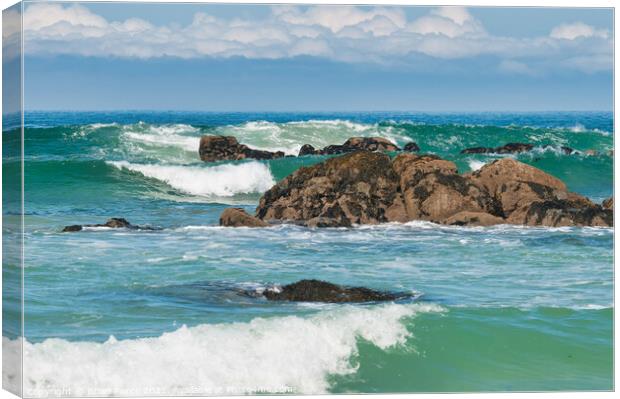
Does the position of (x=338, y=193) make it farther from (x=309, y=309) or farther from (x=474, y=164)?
(x=474, y=164)

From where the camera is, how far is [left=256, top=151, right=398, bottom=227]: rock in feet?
47.6

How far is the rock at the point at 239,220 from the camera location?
1371cm

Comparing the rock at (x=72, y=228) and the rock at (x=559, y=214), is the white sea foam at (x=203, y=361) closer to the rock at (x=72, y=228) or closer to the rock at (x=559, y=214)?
the rock at (x=72, y=228)

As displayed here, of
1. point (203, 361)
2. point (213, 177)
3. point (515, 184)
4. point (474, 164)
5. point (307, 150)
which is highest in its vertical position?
point (515, 184)

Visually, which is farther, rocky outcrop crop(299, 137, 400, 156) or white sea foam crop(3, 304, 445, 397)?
rocky outcrop crop(299, 137, 400, 156)

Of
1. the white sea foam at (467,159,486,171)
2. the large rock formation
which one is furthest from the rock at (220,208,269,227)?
the white sea foam at (467,159,486,171)

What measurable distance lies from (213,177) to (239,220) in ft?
19.5

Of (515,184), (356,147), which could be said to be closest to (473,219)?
(515,184)

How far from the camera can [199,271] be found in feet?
34.5

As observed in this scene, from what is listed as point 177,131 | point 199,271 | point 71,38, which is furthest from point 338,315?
point 177,131

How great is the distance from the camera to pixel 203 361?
8500 millimetres

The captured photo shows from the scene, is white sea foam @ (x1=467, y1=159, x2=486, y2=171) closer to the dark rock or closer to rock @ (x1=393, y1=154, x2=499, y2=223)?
the dark rock

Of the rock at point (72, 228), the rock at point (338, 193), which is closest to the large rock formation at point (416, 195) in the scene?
the rock at point (338, 193)

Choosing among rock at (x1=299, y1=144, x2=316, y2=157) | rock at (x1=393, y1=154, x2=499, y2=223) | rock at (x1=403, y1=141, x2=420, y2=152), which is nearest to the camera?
rock at (x1=393, y1=154, x2=499, y2=223)
